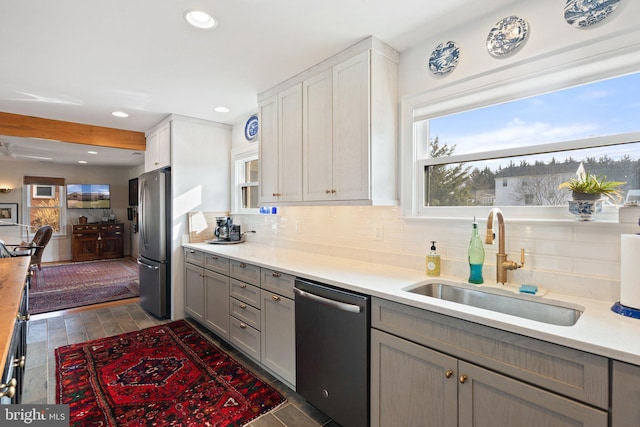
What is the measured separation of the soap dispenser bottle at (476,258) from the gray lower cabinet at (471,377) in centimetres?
51

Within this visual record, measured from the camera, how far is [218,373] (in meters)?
2.41

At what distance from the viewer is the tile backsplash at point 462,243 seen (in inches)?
57.5

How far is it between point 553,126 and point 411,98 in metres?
0.83

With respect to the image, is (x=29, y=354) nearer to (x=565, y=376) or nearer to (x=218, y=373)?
(x=218, y=373)

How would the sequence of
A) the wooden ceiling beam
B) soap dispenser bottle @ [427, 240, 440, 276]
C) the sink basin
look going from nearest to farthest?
the sink basin < soap dispenser bottle @ [427, 240, 440, 276] < the wooden ceiling beam

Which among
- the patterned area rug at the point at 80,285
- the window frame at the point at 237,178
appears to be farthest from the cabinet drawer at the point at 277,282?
the patterned area rug at the point at 80,285

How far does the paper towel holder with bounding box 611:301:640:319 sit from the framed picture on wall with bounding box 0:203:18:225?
9.55 meters

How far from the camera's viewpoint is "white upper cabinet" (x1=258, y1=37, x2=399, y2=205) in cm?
204

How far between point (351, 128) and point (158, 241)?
262 cm

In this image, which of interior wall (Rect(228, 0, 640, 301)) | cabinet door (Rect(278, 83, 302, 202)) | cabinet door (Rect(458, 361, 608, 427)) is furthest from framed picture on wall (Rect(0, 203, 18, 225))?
cabinet door (Rect(458, 361, 608, 427))

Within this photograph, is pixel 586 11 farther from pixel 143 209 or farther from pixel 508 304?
pixel 143 209

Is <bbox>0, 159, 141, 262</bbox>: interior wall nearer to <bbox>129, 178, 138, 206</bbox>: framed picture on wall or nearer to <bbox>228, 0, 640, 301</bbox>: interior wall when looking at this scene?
<bbox>129, 178, 138, 206</bbox>: framed picture on wall

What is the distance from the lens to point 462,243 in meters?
1.90

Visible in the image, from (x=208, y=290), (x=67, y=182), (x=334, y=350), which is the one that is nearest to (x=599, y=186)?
(x=334, y=350)
